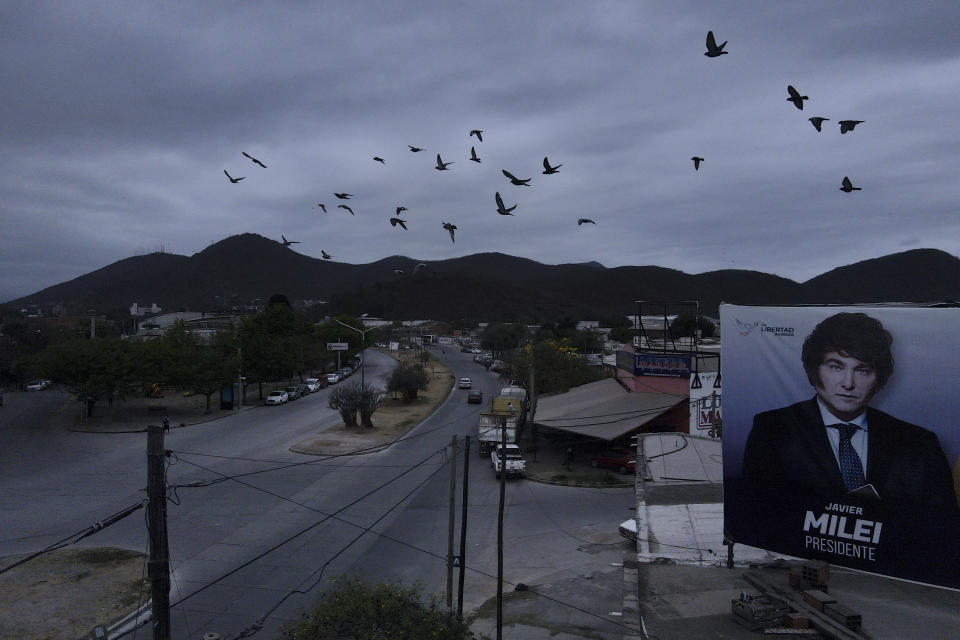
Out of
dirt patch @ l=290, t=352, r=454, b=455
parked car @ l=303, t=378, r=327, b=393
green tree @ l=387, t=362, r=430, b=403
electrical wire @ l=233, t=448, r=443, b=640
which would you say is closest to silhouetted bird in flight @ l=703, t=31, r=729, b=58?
electrical wire @ l=233, t=448, r=443, b=640

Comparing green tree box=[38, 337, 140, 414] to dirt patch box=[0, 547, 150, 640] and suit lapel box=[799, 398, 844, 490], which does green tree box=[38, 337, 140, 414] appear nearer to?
dirt patch box=[0, 547, 150, 640]

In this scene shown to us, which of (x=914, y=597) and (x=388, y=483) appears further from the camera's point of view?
(x=388, y=483)

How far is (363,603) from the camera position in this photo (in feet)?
34.6

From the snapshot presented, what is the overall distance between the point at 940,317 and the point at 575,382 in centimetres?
4332

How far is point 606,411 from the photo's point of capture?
34.5 m

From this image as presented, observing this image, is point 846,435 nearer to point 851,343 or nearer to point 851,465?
point 851,465

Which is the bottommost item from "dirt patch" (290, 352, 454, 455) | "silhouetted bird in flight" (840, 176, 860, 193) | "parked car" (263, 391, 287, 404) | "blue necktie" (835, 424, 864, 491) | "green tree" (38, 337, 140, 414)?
"dirt patch" (290, 352, 454, 455)

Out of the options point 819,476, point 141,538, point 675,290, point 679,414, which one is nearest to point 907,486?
point 819,476

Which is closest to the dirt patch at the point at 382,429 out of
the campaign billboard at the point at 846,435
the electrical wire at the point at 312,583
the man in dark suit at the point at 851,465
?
the electrical wire at the point at 312,583

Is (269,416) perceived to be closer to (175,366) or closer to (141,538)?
(175,366)

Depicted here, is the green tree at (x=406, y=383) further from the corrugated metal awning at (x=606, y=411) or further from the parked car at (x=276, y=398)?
the corrugated metal awning at (x=606, y=411)

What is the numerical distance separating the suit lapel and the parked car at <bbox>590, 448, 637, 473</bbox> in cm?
2054

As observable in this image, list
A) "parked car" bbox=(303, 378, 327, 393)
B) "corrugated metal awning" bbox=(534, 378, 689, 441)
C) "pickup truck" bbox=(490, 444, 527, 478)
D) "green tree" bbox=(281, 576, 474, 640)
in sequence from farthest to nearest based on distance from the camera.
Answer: "parked car" bbox=(303, 378, 327, 393) < "corrugated metal awning" bbox=(534, 378, 689, 441) < "pickup truck" bbox=(490, 444, 527, 478) < "green tree" bbox=(281, 576, 474, 640)

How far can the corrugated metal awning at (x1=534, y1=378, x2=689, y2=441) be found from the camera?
3123 cm
